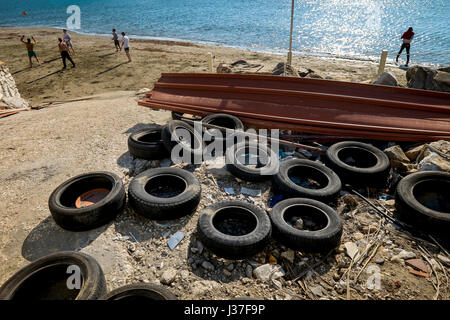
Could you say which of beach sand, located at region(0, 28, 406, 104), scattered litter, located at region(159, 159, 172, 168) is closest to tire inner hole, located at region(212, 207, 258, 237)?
scattered litter, located at region(159, 159, 172, 168)

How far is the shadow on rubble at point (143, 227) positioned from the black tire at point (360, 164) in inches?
130

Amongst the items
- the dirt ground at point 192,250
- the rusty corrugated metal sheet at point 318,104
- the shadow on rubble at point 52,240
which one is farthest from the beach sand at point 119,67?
the shadow on rubble at point 52,240

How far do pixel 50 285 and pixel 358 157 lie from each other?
21.3ft

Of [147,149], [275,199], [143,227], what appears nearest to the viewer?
[143,227]

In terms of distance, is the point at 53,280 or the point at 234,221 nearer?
the point at 53,280

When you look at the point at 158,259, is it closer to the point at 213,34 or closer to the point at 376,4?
the point at 213,34

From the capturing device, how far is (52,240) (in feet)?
14.2

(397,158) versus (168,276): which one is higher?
(397,158)

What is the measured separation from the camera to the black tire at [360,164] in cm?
541

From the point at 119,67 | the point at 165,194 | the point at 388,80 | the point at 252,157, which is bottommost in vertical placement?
the point at 165,194

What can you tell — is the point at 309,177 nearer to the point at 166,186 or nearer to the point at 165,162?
the point at 166,186

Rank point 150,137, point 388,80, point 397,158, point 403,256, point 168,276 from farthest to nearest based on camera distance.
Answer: point 388,80 < point 150,137 < point 397,158 < point 403,256 < point 168,276

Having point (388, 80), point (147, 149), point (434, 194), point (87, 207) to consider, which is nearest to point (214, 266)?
point (87, 207)

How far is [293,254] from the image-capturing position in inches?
160
